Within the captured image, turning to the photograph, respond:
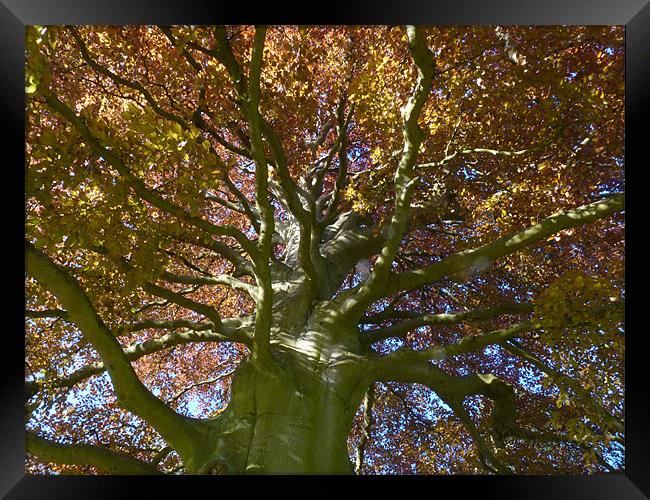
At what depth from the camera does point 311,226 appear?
17.6ft

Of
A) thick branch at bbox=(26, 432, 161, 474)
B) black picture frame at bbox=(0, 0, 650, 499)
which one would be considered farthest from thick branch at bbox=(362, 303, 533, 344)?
thick branch at bbox=(26, 432, 161, 474)

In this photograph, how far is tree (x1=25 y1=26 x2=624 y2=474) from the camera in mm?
3488

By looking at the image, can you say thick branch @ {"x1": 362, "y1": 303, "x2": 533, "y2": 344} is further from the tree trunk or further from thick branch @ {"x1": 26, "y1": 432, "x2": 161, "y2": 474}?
thick branch @ {"x1": 26, "y1": 432, "x2": 161, "y2": 474}

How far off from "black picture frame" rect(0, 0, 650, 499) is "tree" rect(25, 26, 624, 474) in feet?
0.83

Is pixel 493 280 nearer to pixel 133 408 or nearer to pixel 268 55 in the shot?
pixel 268 55

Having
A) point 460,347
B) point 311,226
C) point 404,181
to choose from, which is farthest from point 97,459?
point 404,181

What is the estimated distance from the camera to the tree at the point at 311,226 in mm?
3488

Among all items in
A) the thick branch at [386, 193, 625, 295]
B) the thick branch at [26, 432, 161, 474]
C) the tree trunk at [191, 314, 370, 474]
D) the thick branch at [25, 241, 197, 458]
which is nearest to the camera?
the thick branch at [25, 241, 197, 458]

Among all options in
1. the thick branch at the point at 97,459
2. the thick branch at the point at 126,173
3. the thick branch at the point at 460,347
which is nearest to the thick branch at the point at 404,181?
the thick branch at the point at 460,347

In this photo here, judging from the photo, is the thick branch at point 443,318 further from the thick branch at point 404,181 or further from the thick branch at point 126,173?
the thick branch at point 126,173

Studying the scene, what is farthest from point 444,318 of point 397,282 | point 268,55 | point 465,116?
point 268,55

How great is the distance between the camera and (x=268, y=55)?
621 cm
